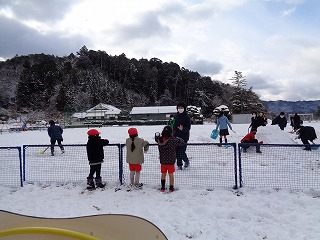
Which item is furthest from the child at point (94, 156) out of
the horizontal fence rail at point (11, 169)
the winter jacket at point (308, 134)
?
the winter jacket at point (308, 134)

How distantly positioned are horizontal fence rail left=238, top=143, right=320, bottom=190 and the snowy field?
1.42 feet

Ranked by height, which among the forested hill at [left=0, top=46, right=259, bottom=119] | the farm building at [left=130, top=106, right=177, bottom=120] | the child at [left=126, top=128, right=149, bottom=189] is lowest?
the child at [left=126, top=128, right=149, bottom=189]

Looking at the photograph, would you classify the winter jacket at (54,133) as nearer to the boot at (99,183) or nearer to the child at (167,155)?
the boot at (99,183)

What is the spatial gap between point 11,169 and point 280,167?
8.10 m

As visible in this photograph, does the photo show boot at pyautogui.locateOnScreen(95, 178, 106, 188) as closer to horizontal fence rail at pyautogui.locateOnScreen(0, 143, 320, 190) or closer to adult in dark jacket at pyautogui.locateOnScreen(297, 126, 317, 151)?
horizontal fence rail at pyautogui.locateOnScreen(0, 143, 320, 190)

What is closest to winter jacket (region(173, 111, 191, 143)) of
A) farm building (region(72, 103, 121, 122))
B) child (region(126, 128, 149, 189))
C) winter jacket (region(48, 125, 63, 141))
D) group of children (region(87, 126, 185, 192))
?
group of children (region(87, 126, 185, 192))

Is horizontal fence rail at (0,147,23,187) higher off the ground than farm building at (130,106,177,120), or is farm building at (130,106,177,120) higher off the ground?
farm building at (130,106,177,120)

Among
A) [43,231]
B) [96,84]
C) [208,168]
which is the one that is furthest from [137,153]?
[96,84]

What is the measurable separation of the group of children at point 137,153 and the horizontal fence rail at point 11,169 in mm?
2284

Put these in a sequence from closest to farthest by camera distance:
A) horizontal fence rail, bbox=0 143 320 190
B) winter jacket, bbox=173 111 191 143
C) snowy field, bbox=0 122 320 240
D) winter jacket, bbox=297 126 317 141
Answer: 1. snowy field, bbox=0 122 320 240
2. horizontal fence rail, bbox=0 143 320 190
3. winter jacket, bbox=173 111 191 143
4. winter jacket, bbox=297 126 317 141

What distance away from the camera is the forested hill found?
110188 millimetres

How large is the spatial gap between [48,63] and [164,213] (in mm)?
122608

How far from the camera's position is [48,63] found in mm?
116562

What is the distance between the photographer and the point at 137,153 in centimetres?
723
